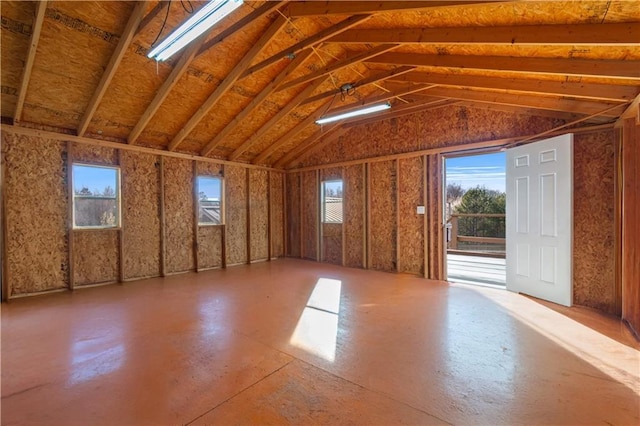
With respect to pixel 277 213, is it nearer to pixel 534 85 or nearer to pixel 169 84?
pixel 169 84

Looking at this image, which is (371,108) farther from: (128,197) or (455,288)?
(128,197)

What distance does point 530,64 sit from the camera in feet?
10.3

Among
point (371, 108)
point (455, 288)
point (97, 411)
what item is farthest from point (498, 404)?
point (371, 108)

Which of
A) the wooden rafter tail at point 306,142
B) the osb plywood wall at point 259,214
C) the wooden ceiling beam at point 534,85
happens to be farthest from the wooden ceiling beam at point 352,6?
the osb plywood wall at point 259,214

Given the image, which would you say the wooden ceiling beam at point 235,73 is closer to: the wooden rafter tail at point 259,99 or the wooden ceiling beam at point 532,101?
the wooden rafter tail at point 259,99

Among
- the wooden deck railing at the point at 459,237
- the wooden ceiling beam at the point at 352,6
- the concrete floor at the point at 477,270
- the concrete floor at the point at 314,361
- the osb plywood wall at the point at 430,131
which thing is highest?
the wooden ceiling beam at the point at 352,6

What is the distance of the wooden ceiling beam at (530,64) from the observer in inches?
109

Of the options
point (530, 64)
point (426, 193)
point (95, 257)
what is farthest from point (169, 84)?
point (426, 193)

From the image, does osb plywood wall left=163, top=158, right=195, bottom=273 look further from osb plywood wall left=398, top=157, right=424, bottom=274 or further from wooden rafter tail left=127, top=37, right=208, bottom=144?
osb plywood wall left=398, top=157, right=424, bottom=274

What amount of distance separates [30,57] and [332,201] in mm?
5897

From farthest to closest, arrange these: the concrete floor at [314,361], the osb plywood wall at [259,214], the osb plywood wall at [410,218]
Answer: the osb plywood wall at [259,214] → the osb plywood wall at [410,218] → the concrete floor at [314,361]

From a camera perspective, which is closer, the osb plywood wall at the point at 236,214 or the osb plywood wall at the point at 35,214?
the osb plywood wall at the point at 35,214

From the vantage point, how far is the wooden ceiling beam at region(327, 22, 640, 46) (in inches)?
94.0

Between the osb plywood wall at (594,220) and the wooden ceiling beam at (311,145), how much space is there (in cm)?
461
